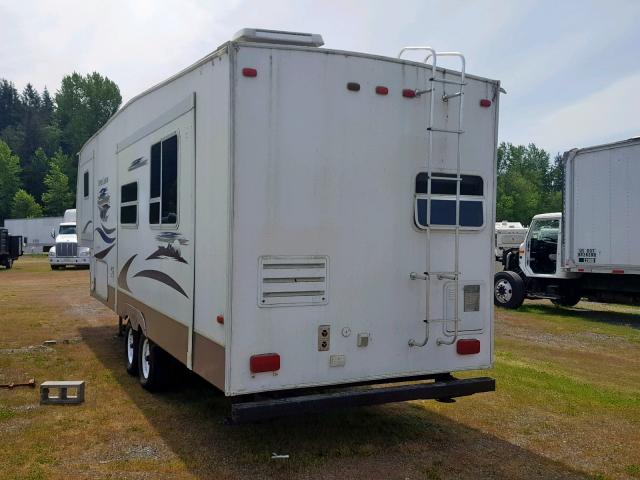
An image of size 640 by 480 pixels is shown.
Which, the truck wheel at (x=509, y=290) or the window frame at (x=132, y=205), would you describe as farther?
the truck wheel at (x=509, y=290)

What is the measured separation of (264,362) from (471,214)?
7.11 ft

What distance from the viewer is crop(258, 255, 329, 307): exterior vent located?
436 centimetres

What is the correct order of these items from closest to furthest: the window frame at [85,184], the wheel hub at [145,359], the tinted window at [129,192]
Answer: the wheel hub at [145,359] < the tinted window at [129,192] < the window frame at [85,184]

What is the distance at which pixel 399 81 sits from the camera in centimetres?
480

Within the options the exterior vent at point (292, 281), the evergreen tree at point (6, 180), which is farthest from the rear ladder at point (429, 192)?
the evergreen tree at point (6, 180)

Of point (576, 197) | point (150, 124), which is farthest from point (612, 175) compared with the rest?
point (150, 124)

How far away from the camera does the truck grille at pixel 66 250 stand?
24938 mm

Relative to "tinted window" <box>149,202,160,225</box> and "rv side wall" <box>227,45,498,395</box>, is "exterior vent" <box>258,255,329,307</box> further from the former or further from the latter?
"tinted window" <box>149,202,160,225</box>

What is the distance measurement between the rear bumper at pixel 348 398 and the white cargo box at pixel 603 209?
801 centimetres

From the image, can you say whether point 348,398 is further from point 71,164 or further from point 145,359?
point 71,164

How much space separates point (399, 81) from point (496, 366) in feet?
14.9

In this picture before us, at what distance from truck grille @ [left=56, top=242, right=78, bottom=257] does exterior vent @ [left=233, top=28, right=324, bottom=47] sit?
2264 centimetres

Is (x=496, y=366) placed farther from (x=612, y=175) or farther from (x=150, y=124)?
(x=612, y=175)

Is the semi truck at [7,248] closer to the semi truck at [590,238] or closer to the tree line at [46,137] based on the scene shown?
the semi truck at [590,238]
